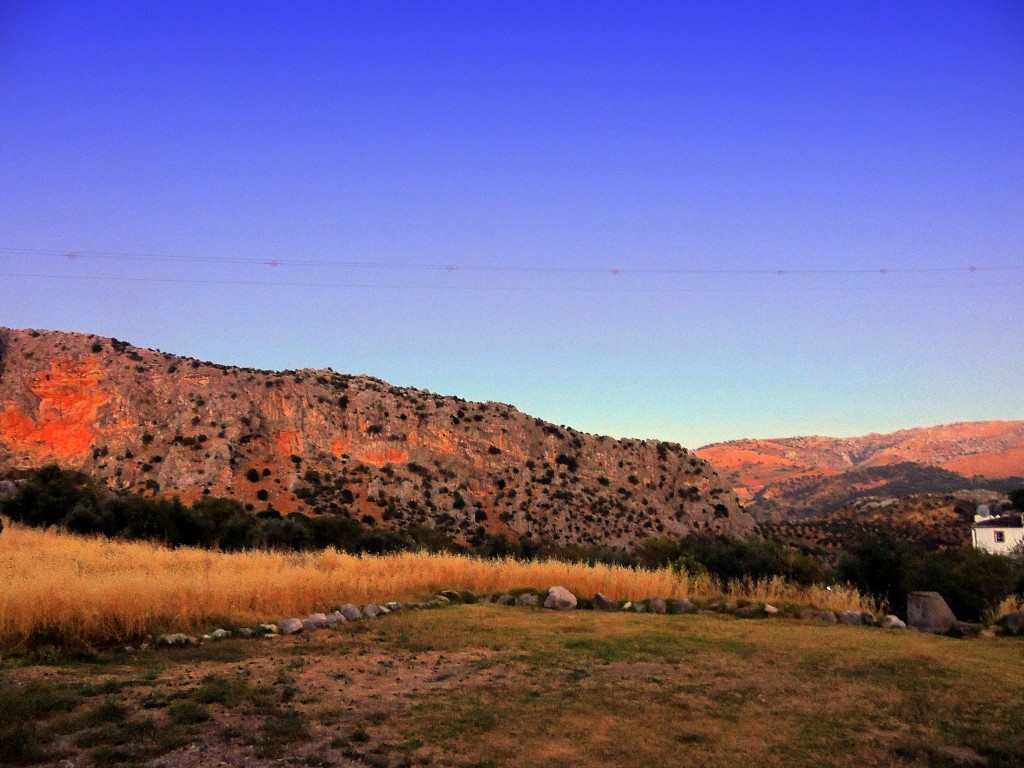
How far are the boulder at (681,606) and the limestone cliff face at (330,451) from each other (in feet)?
129

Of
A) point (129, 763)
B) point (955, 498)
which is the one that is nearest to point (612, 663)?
point (129, 763)

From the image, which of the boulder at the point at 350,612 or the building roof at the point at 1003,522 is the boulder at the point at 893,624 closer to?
the boulder at the point at 350,612

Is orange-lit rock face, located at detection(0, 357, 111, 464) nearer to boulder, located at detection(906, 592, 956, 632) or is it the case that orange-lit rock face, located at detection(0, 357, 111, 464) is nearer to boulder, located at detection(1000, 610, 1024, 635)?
boulder, located at detection(906, 592, 956, 632)

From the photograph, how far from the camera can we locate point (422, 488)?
2452 inches

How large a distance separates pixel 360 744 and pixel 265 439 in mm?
60527

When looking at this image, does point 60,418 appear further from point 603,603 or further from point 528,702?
point 528,702

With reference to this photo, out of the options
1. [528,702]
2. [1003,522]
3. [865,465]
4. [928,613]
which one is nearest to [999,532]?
[1003,522]

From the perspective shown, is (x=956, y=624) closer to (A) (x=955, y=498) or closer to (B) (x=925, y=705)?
(B) (x=925, y=705)

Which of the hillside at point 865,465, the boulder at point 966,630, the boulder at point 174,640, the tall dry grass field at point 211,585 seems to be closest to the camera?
the tall dry grass field at point 211,585

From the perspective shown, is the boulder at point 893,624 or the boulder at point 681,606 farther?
the boulder at point 681,606

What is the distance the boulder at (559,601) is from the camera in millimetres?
17094

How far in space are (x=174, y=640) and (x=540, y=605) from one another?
8.36 metres

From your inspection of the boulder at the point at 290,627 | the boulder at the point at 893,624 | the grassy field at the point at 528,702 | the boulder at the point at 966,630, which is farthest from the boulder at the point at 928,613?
the boulder at the point at 290,627

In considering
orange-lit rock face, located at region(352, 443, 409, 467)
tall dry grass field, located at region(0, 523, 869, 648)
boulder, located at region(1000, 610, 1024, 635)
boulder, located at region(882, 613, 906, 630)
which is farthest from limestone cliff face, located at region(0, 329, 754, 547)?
boulder, located at region(1000, 610, 1024, 635)
